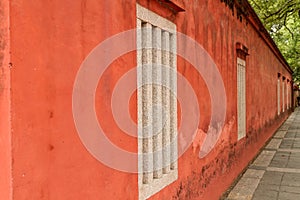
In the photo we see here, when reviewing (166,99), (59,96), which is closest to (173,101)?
(166,99)

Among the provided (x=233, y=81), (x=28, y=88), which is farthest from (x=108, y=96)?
(x=233, y=81)

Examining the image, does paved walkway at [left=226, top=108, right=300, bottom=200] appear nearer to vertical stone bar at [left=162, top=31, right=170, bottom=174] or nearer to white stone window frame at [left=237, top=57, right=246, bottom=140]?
white stone window frame at [left=237, top=57, right=246, bottom=140]

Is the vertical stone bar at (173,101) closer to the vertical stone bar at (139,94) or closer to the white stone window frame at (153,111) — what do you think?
the white stone window frame at (153,111)

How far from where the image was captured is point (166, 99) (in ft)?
11.2

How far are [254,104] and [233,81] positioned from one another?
2.79m

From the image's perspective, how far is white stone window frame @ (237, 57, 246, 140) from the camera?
274 inches

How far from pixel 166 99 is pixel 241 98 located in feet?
13.9

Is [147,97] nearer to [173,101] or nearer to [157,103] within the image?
[157,103]

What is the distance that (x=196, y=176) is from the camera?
430cm

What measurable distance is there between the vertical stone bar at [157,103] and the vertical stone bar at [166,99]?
0.12 metres

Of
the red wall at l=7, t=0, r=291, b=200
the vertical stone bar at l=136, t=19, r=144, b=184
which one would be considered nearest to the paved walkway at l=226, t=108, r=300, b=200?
the red wall at l=7, t=0, r=291, b=200

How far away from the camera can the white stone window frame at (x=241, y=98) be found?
696 centimetres

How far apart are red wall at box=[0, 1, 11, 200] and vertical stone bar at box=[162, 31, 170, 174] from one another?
6.35ft

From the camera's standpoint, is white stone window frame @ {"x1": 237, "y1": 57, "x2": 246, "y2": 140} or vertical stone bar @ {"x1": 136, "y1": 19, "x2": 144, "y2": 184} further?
white stone window frame @ {"x1": 237, "y1": 57, "x2": 246, "y2": 140}
